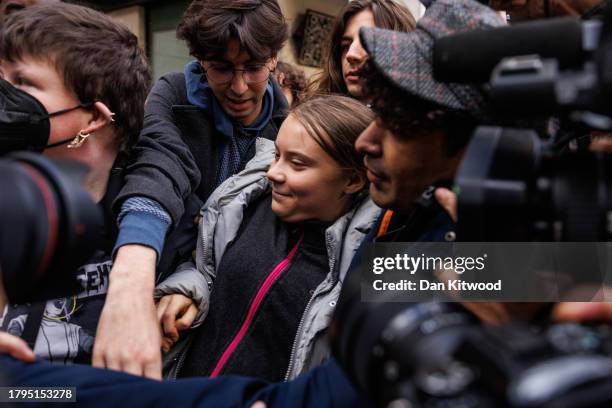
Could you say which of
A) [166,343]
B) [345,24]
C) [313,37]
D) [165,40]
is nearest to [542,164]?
[166,343]

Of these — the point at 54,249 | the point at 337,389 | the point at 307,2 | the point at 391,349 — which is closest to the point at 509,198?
the point at 391,349

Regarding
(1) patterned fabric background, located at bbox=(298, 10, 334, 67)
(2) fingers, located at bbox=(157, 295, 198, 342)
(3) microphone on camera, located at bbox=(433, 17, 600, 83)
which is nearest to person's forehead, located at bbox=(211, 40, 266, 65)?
(2) fingers, located at bbox=(157, 295, 198, 342)

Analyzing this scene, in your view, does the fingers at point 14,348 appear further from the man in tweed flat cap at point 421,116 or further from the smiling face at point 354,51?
the smiling face at point 354,51

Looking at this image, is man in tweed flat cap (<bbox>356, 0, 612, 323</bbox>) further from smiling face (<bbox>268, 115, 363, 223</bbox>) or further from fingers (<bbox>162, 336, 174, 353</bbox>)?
fingers (<bbox>162, 336, 174, 353</bbox>)

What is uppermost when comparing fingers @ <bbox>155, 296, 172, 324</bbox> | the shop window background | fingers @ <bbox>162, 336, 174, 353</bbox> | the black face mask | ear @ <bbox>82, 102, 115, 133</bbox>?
the black face mask

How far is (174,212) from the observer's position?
1469 millimetres

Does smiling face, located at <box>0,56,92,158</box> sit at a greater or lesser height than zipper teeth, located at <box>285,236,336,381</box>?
greater

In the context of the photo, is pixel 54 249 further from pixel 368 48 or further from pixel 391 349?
pixel 368 48

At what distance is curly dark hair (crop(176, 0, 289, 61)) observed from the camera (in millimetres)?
1858

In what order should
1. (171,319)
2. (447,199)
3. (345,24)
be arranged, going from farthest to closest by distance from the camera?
(345,24) → (171,319) → (447,199)

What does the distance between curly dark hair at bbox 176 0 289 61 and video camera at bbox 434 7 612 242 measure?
4.11 ft

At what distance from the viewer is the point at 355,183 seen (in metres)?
1.59

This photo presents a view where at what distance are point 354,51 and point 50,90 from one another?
0.91m

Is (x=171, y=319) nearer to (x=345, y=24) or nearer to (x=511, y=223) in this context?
(x=511, y=223)
